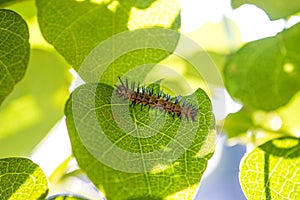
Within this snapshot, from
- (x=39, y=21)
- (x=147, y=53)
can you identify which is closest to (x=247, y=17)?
(x=147, y=53)

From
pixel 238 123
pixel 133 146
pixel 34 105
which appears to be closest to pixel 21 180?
pixel 133 146

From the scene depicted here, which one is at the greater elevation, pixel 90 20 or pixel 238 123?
pixel 90 20

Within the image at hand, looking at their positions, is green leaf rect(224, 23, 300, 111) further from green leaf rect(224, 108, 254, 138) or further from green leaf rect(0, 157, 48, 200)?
green leaf rect(0, 157, 48, 200)

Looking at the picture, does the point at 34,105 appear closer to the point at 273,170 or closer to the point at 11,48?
the point at 11,48

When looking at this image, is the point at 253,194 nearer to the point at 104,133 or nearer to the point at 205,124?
the point at 205,124

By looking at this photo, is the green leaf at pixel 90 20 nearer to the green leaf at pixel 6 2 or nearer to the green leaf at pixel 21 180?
the green leaf at pixel 6 2
